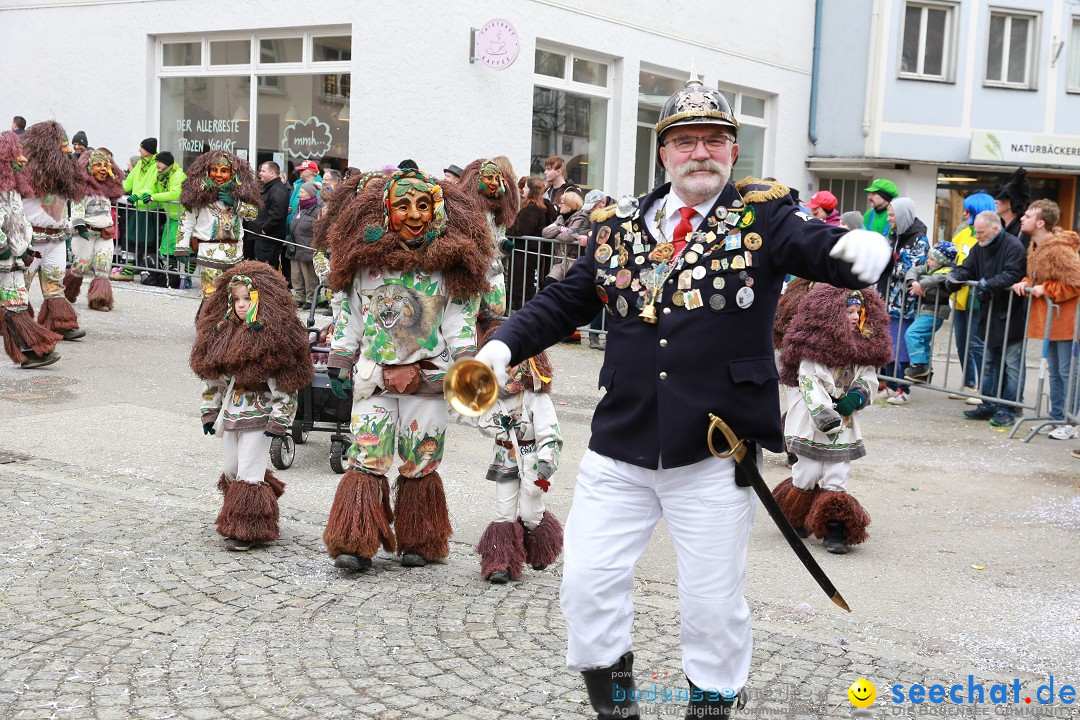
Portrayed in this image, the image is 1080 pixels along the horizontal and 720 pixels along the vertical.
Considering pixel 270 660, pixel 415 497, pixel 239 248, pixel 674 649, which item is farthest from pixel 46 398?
pixel 674 649

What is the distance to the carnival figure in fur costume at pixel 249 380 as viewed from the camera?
20.3 ft

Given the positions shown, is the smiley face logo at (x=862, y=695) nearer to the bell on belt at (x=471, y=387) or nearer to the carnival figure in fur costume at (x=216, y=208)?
the bell on belt at (x=471, y=387)

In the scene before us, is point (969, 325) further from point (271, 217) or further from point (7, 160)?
point (7, 160)

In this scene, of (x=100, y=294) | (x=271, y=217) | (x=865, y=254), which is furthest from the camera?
(x=271, y=217)

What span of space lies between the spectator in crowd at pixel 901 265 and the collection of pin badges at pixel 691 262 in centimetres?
814

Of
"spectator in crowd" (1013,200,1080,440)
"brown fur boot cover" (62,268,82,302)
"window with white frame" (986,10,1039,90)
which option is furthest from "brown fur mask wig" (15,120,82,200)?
"window with white frame" (986,10,1039,90)

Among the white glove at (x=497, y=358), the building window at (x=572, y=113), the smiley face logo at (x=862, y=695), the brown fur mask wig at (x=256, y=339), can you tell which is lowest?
the smiley face logo at (x=862, y=695)

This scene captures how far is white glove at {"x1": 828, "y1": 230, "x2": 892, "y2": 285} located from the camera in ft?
11.6

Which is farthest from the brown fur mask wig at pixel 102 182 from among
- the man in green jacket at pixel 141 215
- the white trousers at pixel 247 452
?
the white trousers at pixel 247 452

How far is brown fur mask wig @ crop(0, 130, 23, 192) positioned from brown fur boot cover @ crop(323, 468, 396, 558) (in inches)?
245

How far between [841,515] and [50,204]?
869 cm

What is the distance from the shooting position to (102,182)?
13336 millimetres

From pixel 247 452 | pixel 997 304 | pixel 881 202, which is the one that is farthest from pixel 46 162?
pixel 997 304

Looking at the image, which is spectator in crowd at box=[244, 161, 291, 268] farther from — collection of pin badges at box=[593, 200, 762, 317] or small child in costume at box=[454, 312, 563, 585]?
Answer: collection of pin badges at box=[593, 200, 762, 317]
